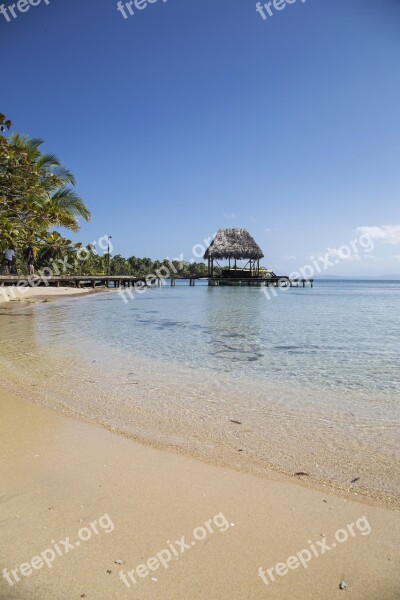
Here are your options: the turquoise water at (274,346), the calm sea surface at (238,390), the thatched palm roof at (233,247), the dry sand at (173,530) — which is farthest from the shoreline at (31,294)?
the thatched palm roof at (233,247)

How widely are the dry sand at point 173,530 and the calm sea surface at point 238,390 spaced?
0.48m

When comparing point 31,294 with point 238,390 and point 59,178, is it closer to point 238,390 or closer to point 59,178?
point 59,178

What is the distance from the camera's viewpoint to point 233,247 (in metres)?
48.3

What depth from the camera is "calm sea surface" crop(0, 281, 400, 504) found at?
337 cm

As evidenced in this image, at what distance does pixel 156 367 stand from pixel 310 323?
9075 mm

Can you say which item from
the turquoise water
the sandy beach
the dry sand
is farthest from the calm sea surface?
the sandy beach

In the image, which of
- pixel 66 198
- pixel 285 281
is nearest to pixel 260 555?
pixel 66 198

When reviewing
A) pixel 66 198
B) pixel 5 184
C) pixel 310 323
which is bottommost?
pixel 310 323

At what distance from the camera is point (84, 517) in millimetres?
2180

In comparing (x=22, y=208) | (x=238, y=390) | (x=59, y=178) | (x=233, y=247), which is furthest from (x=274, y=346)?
(x=233, y=247)

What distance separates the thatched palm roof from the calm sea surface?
3783 cm

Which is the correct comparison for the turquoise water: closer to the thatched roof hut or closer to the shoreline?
the shoreline

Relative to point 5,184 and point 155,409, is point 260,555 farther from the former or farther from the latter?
point 5,184

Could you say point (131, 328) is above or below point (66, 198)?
below
